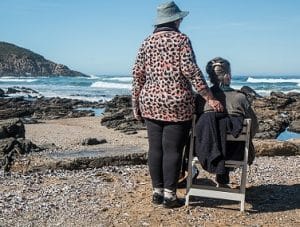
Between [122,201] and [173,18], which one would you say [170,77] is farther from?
[122,201]

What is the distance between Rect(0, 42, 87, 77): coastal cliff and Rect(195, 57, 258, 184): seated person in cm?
11506

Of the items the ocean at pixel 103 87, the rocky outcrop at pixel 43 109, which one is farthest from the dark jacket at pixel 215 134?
the ocean at pixel 103 87

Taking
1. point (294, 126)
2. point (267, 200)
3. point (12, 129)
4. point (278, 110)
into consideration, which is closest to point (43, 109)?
point (278, 110)

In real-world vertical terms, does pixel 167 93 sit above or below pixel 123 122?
above

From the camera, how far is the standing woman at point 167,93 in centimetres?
536

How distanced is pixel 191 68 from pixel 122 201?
1.75 m

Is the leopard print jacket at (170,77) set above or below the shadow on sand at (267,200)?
above

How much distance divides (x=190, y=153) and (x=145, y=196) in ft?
2.79

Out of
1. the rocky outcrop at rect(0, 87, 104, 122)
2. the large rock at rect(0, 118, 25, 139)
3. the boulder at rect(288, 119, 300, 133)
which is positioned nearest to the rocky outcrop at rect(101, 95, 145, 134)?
the rocky outcrop at rect(0, 87, 104, 122)

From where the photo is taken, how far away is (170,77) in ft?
17.6

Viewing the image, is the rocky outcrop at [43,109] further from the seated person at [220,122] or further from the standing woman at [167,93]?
the seated person at [220,122]

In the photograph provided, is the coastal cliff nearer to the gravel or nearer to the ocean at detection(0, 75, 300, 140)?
the ocean at detection(0, 75, 300, 140)

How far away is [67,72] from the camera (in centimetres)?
13025

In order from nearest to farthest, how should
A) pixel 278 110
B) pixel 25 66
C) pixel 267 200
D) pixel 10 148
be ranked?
pixel 267 200 < pixel 10 148 < pixel 278 110 < pixel 25 66
